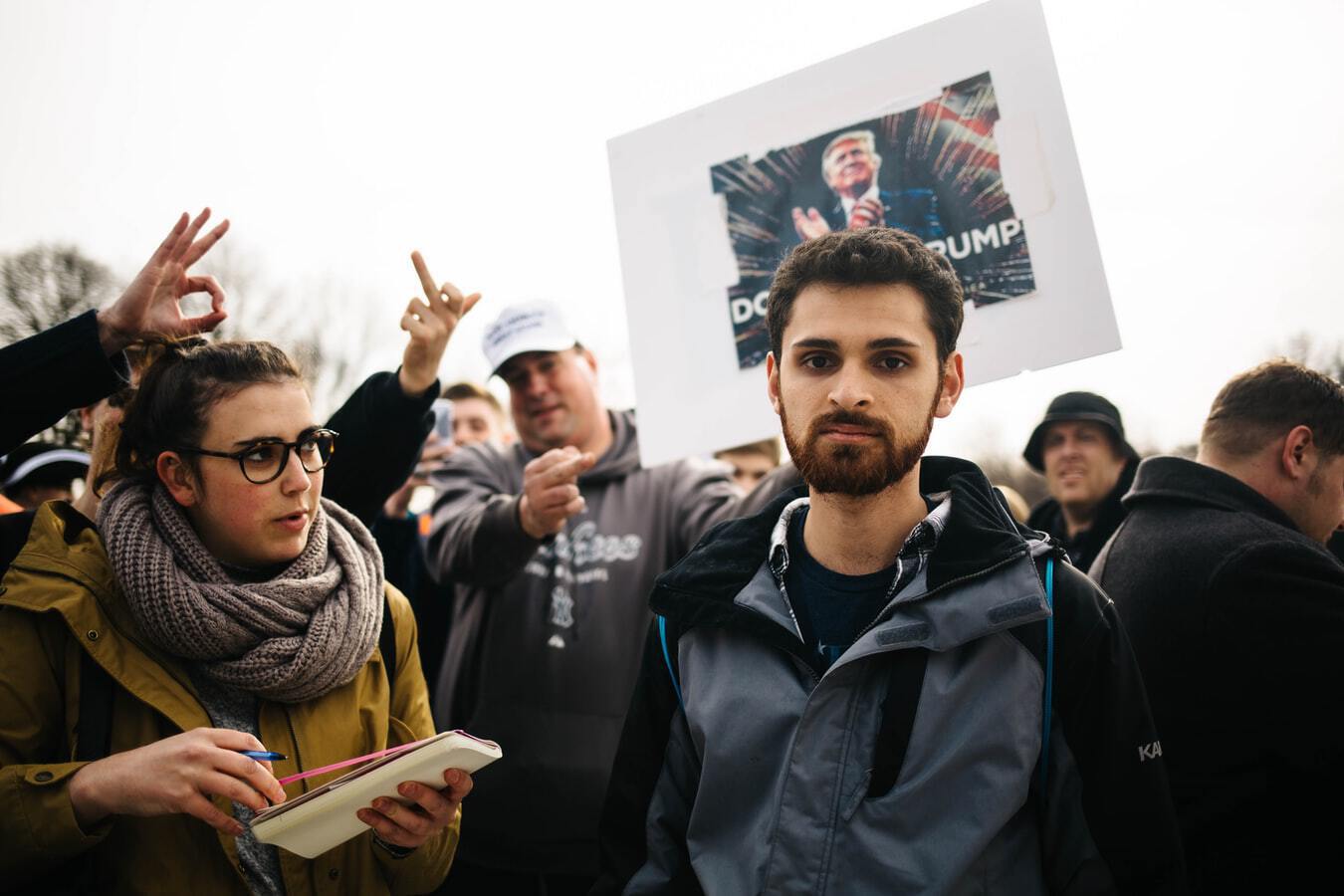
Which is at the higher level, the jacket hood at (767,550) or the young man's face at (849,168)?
the young man's face at (849,168)

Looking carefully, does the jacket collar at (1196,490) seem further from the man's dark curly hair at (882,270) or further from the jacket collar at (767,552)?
the man's dark curly hair at (882,270)

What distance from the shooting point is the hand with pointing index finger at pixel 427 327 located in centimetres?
331

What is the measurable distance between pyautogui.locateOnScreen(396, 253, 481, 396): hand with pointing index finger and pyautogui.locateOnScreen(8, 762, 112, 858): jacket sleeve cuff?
1659 millimetres

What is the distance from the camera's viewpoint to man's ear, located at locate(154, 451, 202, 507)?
2.47m

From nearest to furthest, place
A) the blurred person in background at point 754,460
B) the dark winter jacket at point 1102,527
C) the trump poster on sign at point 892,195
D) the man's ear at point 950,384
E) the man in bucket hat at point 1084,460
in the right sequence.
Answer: the man's ear at point 950,384, the trump poster on sign at point 892,195, the dark winter jacket at point 1102,527, the man in bucket hat at point 1084,460, the blurred person in background at point 754,460

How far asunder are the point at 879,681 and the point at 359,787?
104cm

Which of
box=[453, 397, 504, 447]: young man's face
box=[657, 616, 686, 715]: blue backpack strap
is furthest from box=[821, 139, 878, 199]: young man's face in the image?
box=[453, 397, 504, 447]: young man's face

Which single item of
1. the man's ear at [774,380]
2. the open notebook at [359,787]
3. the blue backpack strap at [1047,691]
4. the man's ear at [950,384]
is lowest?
the blue backpack strap at [1047,691]

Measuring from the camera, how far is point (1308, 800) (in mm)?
2531

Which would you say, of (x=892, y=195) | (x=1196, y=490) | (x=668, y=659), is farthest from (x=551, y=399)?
(x=1196, y=490)

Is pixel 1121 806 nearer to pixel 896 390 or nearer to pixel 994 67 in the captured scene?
pixel 896 390

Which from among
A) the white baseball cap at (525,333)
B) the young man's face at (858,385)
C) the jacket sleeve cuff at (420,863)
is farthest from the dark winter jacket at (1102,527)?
the jacket sleeve cuff at (420,863)

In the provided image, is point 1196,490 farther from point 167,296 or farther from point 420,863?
point 167,296

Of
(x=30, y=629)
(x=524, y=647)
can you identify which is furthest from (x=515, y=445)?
Answer: (x=30, y=629)
